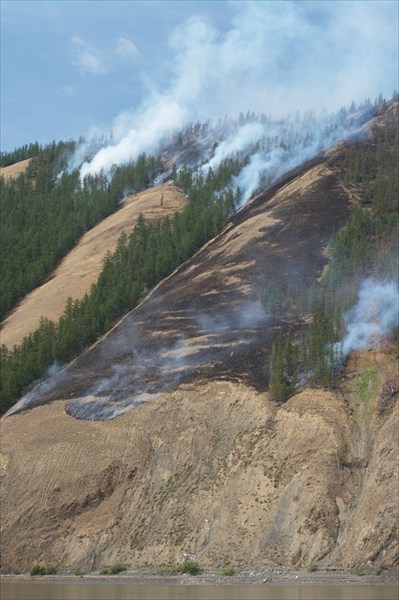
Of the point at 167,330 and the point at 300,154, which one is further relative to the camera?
the point at 300,154

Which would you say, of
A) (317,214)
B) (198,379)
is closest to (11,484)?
(198,379)

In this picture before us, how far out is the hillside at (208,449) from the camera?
69.7 metres

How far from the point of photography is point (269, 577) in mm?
64125

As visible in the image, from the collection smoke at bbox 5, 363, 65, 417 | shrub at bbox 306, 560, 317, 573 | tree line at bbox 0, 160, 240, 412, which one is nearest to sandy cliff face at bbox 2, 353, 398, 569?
shrub at bbox 306, 560, 317, 573

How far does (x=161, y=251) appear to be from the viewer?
13250 centimetres

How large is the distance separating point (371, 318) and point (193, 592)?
38.8m

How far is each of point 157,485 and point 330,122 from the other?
111540mm

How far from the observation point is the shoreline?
6216 centimetres

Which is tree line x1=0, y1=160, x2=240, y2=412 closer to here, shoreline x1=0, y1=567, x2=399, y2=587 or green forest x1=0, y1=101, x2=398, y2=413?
green forest x1=0, y1=101, x2=398, y2=413

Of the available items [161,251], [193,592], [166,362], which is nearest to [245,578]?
[193,592]

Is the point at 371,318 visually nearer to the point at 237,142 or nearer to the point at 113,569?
the point at 113,569

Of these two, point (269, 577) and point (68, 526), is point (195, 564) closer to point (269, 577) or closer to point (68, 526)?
point (269, 577)

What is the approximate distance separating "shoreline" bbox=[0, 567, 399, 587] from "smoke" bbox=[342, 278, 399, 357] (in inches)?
1012

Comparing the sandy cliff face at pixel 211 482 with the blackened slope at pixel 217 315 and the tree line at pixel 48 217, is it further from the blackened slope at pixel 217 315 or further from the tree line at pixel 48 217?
the tree line at pixel 48 217
